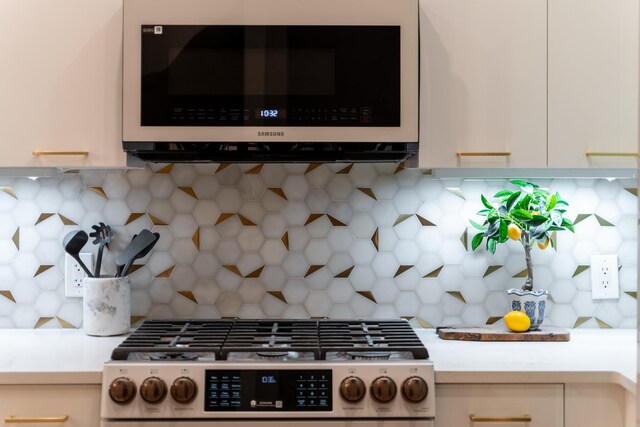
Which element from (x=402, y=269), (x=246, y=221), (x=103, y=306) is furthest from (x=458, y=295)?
(x=103, y=306)

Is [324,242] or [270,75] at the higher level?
[270,75]

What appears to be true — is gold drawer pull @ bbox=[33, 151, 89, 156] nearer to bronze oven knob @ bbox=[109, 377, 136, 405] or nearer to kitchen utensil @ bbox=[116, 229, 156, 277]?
kitchen utensil @ bbox=[116, 229, 156, 277]

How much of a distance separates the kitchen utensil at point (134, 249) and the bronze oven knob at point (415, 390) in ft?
3.26

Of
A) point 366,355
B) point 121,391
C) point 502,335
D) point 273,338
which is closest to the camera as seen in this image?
point 121,391

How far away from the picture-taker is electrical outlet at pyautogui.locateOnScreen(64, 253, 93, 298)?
2.48 m

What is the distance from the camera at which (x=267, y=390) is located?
1.84 meters

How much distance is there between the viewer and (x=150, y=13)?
209 centimetres

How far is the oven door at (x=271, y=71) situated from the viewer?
209cm

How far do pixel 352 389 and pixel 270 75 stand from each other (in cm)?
92

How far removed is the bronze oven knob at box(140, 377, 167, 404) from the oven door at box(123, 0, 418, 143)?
2.28 feet

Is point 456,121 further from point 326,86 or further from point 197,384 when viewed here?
point 197,384

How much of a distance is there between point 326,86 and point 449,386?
91cm

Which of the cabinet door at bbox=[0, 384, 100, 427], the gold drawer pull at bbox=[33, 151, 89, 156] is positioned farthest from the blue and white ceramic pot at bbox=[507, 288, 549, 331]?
the gold drawer pull at bbox=[33, 151, 89, 156]

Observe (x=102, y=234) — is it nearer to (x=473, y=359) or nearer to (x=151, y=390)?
(x=151, y=390)
